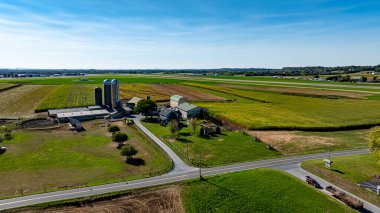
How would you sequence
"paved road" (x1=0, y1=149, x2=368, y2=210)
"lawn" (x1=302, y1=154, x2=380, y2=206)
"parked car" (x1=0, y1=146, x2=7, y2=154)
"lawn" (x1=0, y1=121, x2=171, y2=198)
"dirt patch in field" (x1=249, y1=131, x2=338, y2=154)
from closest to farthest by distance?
"paved road" (x1=0, y1=149, x2=368, y2=210) < "lawn" (x1=302, y1=154, x2=380, y2=206) < "lawn" (x1=0, y1=121, x2=171, y2=198) < "parked car" (x1=0, y1=146, x2=7, y2=154) < "dirt patch in field" (x1=249, y1=131, x2=338, y2=154)

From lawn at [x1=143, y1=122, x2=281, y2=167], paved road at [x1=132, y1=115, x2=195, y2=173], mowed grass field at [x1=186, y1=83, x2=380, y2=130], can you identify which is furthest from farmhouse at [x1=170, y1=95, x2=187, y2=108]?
lawn at [x1=143, y1=122, x2=281, y2=167]

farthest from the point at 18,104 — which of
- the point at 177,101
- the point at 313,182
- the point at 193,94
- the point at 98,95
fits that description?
the point at 313,182

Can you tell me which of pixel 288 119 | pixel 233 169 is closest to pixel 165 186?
pixel 233 169

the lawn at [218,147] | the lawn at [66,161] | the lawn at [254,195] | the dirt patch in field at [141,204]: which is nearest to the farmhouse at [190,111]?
the lawn at [218,147]

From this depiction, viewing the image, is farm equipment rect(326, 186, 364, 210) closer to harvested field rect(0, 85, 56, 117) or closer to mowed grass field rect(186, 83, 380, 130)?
mowed grass field rect(186, 83, 380, 130)

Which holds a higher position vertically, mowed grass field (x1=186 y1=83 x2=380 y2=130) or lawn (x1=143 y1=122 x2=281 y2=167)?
mowed grass field (x1=186 y1=83 x2=380 y2=130)

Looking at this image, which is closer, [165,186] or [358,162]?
[165,186]

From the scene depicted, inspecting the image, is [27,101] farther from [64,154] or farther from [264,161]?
[264,161]
